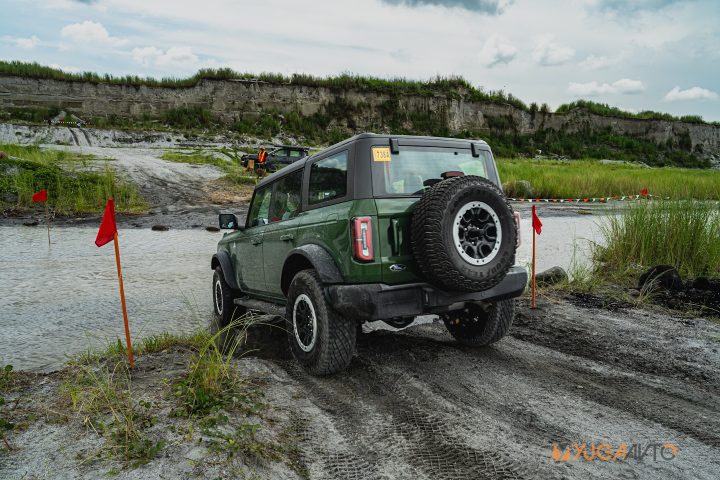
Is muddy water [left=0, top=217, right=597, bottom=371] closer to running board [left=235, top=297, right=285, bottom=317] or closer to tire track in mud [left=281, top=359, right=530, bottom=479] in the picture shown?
running board [left=235, top=297, right=285, bottom=317]

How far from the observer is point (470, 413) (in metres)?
3.53

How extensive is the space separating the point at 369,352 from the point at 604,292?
3.93 meters

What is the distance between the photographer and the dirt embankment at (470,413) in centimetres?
279

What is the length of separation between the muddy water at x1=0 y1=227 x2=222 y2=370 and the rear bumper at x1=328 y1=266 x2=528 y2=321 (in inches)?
61.2

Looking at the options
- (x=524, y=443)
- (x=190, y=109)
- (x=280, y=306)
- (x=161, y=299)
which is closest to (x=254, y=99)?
(x=190, y=109)

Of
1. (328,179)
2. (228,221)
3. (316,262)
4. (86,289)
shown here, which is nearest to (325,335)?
(316,262)

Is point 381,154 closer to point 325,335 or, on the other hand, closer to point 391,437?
point 325,335

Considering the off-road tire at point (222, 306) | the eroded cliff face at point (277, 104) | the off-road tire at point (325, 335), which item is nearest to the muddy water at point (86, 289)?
the off-road tire at point (222, 306)

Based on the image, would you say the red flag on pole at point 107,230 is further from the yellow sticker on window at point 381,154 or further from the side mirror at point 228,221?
the yellow sticker on window at point 381,154

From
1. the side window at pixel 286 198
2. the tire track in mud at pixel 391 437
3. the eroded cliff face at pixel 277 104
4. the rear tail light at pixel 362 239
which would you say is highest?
the eroded cliff face at pixel 277 104

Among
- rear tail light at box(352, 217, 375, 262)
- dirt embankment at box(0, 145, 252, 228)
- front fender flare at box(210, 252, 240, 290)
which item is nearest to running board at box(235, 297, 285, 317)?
front fender flare at box(210, 252, 240, 290)

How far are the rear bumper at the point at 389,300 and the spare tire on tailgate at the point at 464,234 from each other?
15 centimetres

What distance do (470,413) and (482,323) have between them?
5.50 feet

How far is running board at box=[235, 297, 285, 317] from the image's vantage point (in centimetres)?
494
